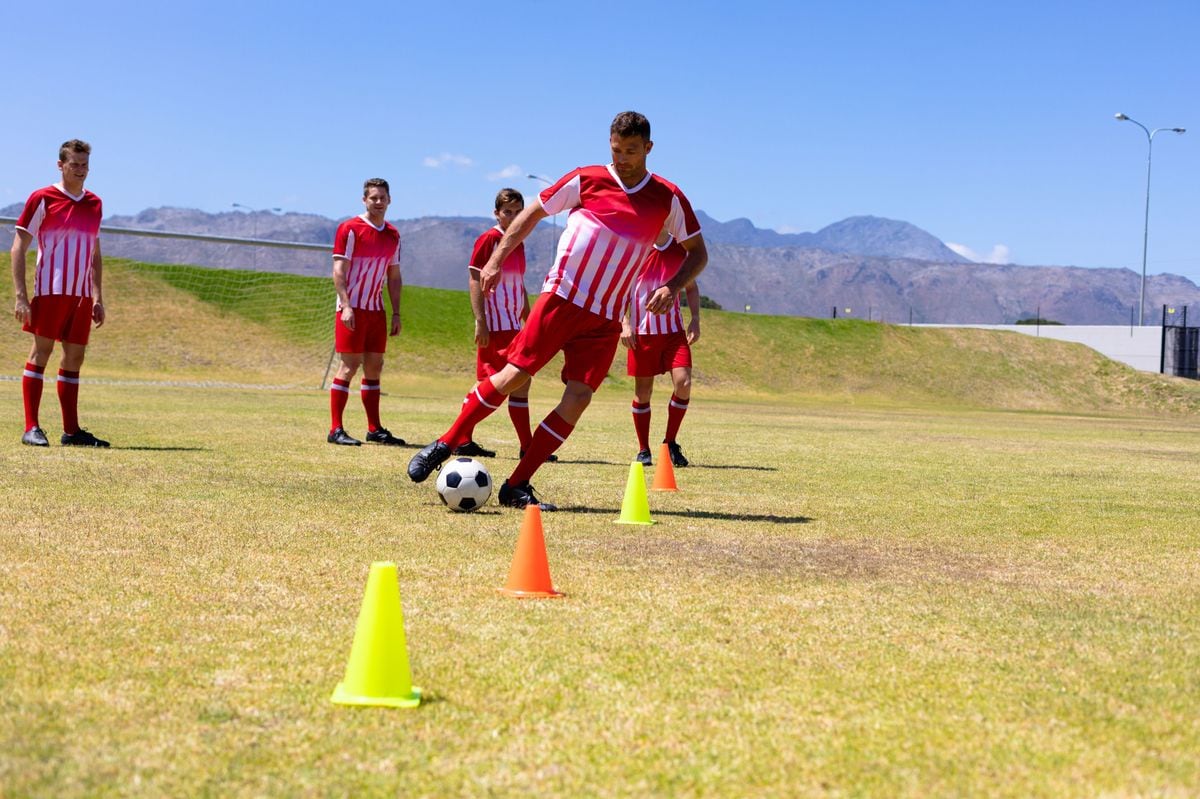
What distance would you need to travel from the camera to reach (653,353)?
11445mm

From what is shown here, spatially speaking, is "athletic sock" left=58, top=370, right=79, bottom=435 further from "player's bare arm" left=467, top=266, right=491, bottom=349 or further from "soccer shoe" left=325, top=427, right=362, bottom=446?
"player's bare arm" left=467, top=266, right=491, bottom=349

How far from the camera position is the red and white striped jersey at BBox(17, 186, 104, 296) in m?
10.5

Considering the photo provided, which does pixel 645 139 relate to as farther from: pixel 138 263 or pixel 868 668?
pixel 138 263

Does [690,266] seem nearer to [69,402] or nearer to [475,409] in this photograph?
[475,409]

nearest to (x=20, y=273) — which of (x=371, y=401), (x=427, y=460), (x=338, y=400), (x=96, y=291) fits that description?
(x=96, y=291)

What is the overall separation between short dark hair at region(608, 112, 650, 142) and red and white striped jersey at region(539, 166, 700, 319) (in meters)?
0.30

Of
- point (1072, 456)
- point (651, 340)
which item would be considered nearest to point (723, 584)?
point (651, 340)

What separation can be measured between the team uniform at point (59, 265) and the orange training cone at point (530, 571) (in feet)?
23.4

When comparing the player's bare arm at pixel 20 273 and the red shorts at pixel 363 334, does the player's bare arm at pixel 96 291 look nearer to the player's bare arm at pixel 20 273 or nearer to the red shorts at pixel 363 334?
the player's bare arm at pixel 20 273

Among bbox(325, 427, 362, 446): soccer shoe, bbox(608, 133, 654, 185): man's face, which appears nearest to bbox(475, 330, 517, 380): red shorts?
bbox(325, 427, 362, 446): soccer shoe

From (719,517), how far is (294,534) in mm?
2541

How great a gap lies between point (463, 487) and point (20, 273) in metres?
5.59

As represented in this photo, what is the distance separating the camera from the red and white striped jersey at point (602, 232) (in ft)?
23.3

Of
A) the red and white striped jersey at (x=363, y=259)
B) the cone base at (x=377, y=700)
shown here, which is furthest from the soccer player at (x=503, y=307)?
the cone base at (x=377, y=700)
